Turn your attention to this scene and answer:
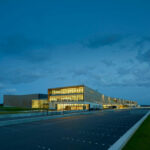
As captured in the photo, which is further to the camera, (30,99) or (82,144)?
(30,99)

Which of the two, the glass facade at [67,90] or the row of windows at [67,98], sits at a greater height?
the glass facade at [67,90]

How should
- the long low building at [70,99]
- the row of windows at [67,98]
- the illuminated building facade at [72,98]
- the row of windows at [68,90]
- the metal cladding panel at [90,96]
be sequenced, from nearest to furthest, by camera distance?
the illuminated building facade at [72,98], the long low building at [70,99], the row of windows at [67,98], the row of windows at [68,90], the metal cladding panel at [90,96]

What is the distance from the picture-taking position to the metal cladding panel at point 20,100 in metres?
99.2

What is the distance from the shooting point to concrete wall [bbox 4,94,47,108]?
9875 centimetres

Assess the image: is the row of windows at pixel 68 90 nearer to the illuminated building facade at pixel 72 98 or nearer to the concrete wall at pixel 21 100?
the illuminated building facade at pixel 72 98

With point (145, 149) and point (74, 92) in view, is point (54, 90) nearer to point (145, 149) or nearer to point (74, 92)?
point (74, 92)

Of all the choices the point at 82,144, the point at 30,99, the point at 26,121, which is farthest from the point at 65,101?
the point at 82,144

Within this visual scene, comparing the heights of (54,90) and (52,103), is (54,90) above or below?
above

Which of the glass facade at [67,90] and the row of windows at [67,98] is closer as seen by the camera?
the row of windows at [67,98]

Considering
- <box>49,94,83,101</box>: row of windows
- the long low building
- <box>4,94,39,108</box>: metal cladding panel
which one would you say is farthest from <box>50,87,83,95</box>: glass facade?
<box>4,94,39,108</box>: metal cladding panel

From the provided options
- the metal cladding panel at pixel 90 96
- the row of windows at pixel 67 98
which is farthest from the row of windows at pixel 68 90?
the metal cladding panel at pixel 90 96

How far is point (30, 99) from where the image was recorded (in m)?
99.1

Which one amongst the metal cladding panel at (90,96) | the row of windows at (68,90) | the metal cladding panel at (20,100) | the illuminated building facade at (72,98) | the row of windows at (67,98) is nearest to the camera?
the illuminated building facade at (72,98)

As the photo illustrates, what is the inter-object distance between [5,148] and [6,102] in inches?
4505
